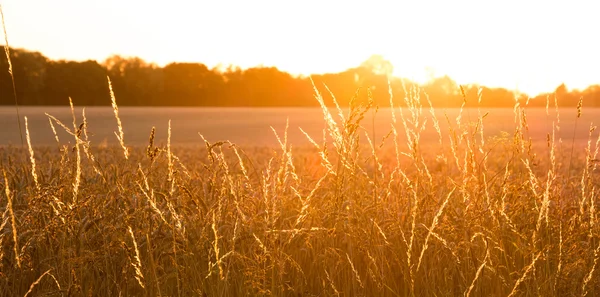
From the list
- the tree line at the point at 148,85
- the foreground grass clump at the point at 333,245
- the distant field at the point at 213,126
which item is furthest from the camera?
the tree line at the point at 148,85

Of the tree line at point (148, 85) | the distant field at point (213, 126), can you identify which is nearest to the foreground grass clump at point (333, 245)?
the distant field at point (213, 126)

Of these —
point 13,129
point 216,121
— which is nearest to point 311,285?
point 13,129

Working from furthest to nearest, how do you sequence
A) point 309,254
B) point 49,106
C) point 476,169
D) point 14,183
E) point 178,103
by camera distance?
1. point 178,103
2. point 49,106
3. point 14,183
4. point 309,254
5. point 476,169

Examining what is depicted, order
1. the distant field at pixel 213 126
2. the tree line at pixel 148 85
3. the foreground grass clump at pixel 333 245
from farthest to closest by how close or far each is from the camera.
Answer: the tree line at pixel 148 85, the distant field at pixel 213 126, the foreground grass clump at pixel 333 245

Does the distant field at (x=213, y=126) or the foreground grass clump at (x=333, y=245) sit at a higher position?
the foreground grass clump at (x=333, y=245)

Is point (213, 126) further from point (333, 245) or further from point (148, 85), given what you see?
point (333, 245)

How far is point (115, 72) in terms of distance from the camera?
35.5 metres

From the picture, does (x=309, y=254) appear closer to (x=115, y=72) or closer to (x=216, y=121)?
(x=216, y=121)

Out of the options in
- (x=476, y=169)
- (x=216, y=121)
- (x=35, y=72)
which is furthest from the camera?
(x=35, y=72)

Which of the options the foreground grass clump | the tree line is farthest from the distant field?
the foreground grass clump

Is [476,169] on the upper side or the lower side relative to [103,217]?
Result: upper

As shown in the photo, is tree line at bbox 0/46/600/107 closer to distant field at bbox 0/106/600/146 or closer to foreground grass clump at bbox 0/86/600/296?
distant field at bbox 0/106/600/146

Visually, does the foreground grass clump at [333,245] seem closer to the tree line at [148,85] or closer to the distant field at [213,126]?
the distant field at [213,126]

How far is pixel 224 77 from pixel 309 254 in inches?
1405
